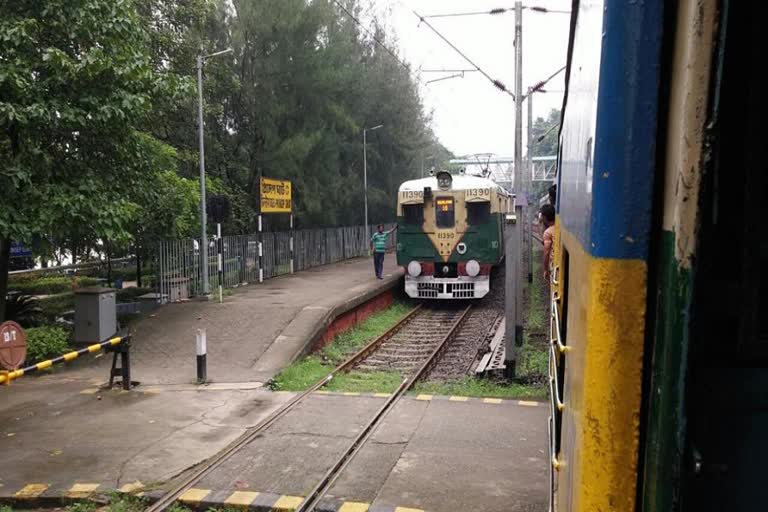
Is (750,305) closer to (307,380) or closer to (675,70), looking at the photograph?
(675,70)

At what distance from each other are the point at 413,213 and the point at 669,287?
14.2 metres

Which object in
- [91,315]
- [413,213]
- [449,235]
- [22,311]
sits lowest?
[22,311]

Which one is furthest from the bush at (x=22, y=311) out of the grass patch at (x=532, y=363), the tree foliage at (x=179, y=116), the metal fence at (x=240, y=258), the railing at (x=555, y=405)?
the railing at (x=555, y=405)

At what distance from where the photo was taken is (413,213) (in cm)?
1520

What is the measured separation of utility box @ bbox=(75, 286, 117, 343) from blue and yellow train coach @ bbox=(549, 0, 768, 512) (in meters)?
8.18

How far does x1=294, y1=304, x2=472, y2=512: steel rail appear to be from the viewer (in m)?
4.67

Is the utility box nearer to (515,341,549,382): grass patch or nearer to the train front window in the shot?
(515,341,549,382): grass patch

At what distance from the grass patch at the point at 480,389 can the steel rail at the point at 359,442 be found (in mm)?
224

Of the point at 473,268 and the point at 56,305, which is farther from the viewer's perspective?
the point at 56,305

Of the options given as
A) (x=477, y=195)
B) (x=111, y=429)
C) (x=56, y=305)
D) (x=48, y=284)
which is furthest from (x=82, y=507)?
(x=48, y=284)

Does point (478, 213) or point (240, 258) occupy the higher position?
point (478, 213)

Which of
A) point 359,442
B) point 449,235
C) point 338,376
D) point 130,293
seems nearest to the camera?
point 359,442

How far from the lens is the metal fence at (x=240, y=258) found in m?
14.2

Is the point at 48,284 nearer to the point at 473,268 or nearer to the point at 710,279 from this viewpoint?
the point at 473,268
